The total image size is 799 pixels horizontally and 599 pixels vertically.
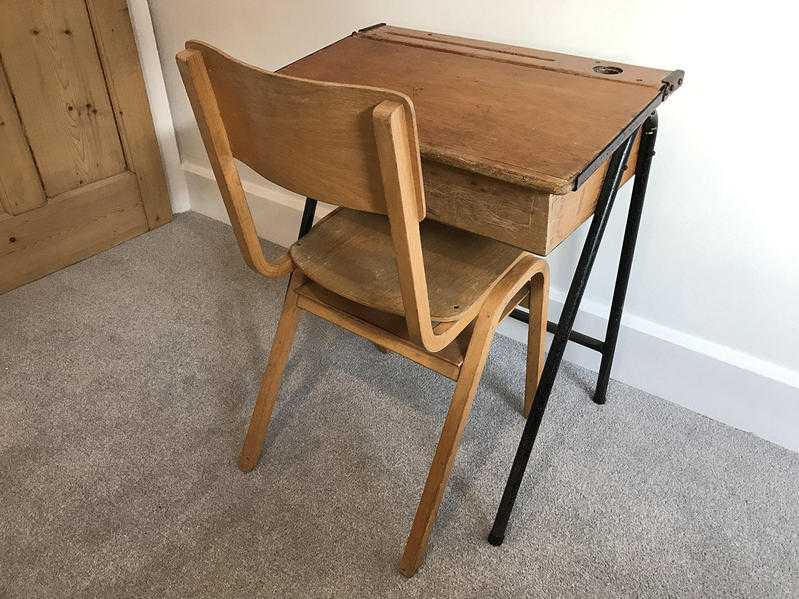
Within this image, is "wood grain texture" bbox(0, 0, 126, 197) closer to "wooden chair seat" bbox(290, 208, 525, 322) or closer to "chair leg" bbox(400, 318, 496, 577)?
"wooden chair seat" bbox(290, 208, 525, 322)

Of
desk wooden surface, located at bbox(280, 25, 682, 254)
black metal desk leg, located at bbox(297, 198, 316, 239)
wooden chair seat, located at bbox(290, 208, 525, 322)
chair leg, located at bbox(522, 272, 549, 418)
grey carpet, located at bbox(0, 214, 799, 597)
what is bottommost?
grey carpet, located at bbox(0, 214, 799, 597)

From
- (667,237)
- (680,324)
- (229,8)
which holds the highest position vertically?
(229,8)

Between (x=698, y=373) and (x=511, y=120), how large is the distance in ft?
2.68

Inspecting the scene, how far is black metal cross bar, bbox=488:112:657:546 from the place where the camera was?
3.44 ft

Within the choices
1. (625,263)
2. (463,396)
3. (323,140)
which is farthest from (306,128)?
(625,263)

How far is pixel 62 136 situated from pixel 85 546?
46.9 inches

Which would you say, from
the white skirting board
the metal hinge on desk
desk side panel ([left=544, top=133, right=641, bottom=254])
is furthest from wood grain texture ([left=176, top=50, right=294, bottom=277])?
the white skirting board

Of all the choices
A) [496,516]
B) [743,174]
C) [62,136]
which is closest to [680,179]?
[743,174]

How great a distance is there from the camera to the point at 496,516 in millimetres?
1260

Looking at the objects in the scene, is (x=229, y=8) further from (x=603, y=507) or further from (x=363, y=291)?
(x=603, y=507)

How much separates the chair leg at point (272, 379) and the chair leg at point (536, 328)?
43 cm

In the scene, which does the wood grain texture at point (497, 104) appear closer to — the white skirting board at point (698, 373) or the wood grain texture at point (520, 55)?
the wood grain texture at point (520, 55)

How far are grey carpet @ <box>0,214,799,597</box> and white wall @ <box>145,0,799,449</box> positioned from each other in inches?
4.7

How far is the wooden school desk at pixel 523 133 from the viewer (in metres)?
0.92
